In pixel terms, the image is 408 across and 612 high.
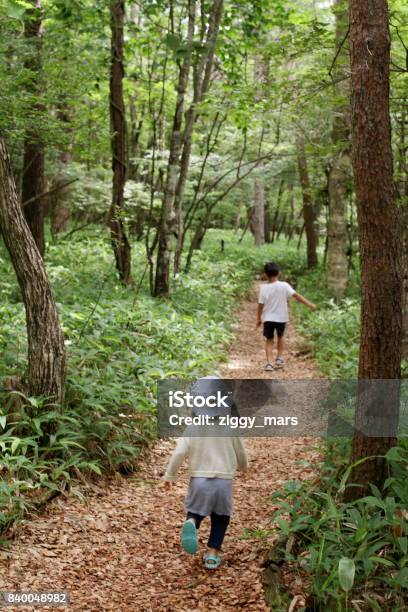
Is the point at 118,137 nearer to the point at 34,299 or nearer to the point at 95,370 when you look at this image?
the point at 95,370

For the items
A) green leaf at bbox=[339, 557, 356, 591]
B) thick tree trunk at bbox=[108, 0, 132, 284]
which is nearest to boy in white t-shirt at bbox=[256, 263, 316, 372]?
thick tree trunk at bbox=[108, 0, 132, 284]

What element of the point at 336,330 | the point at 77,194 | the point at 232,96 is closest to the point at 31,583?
the point at 232,96

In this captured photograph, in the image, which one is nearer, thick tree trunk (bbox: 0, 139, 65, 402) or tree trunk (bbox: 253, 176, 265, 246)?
thick tree trunk (bbox: 0, 139, 65, 402)

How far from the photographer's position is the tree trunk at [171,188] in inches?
424

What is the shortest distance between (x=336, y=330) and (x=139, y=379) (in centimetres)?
527

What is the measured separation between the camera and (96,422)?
18.5 feet

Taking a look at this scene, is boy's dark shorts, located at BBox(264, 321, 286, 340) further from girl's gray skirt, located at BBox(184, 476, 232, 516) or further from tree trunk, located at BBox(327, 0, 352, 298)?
girl's gray skirt, located at BBox(184, 476, 232, 516)

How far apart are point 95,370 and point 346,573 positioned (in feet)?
13.5

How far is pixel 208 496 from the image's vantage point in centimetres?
387

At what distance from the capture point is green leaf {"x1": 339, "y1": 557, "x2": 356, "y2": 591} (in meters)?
2.94

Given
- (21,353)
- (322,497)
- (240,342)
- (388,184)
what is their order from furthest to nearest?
(240,342) → (21,353) → (322,497) → (388,184)

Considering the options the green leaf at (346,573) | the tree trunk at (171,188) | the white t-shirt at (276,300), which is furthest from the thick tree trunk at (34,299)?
the tree trunk at (171,188)

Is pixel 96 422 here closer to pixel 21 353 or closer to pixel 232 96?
pixel 21 353

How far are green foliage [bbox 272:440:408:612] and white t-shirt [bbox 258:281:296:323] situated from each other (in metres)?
5.14
